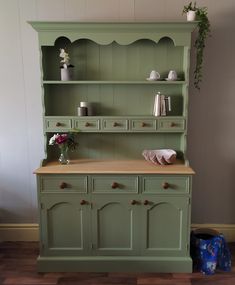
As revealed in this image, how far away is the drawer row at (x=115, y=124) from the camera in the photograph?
2.53m

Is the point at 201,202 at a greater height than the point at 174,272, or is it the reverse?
the point at 201,202

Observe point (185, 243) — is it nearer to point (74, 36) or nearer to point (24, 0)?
point (74, 36)

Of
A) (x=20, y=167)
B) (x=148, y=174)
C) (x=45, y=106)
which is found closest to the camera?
(x=148, y=174)

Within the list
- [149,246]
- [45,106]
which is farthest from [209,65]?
[149,246]

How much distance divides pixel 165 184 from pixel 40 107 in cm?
139

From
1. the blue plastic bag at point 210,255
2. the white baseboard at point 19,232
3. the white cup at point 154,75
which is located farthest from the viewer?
the white baseboard at point 19,232

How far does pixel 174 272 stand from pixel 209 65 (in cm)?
185

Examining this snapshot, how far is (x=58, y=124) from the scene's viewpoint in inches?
101

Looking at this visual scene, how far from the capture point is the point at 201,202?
116 inches

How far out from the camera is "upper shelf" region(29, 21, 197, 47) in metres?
2.37

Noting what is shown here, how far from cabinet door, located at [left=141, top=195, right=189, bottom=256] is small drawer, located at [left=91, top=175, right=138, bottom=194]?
15cm

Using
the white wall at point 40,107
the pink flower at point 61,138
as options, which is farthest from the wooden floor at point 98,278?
the pink flower at point 61,138

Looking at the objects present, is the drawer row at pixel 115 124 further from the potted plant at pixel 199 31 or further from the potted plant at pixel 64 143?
the potted plant at pixel 199 31

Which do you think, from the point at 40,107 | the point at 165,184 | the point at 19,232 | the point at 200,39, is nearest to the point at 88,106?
the point at 40,107
